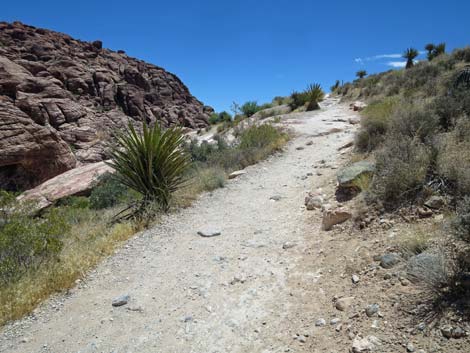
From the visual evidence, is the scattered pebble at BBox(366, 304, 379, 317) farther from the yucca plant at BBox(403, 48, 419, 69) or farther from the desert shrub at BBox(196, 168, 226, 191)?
the yucca plant at BBox(403, 48, 419, 69)

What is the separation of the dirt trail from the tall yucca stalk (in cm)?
77

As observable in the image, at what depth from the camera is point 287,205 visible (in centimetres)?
549

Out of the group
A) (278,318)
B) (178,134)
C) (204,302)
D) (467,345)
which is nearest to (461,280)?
(467,345)

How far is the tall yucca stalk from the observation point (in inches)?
235

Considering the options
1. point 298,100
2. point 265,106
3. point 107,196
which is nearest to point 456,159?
point 107,196

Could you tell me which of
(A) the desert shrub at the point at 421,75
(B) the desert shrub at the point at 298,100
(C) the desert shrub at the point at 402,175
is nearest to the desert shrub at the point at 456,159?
Answer: (C) the desert shrub at the point at 402,175

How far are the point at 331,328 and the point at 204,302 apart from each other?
132 centimetres

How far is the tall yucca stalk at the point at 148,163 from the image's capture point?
5.97m

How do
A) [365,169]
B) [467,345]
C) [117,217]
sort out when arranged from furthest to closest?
[117,217] → [365,169] → [467,345]

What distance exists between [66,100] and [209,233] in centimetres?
2683

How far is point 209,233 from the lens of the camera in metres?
4.83

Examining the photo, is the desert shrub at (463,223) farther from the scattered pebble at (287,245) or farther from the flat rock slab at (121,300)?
the flat rock slab at (121,300)

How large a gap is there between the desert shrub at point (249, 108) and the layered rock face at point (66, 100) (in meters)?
5.80

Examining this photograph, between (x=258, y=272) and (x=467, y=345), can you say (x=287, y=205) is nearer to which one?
(x=258, y=272)
